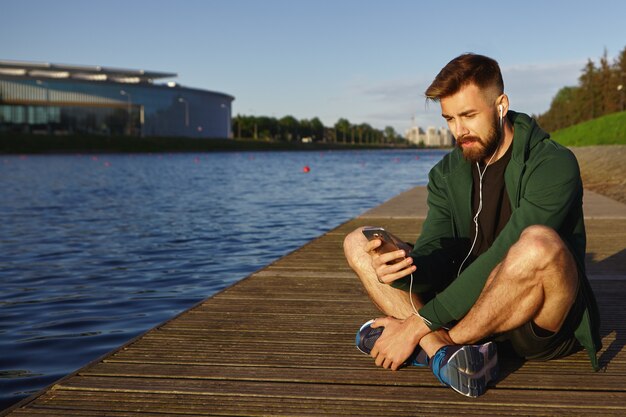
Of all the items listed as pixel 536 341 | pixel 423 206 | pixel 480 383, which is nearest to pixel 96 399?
pixel 480 383

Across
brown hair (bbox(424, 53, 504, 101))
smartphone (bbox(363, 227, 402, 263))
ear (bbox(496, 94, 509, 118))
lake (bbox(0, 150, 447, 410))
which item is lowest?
lake (bbox(0, 150, 447, 410))

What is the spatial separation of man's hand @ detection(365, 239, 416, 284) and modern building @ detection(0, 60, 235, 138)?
108 m

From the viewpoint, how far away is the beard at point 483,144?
10.5 feet

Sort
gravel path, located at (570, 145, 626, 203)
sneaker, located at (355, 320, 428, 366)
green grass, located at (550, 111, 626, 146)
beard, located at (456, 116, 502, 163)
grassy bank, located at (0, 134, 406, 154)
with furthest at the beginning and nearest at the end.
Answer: grassy bank, located at (0, 134, 406, 154) → green grass, located at (550, 111, 626, 146) → gravel path, located at (570, 145, 626, 203) → sneaker, located at (355, 320, 428, 366) → beard, located at (456, 116, 502, 163)

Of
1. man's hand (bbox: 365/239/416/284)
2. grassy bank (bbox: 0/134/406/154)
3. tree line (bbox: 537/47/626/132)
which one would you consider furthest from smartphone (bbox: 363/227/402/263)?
grassy bank (bbox: 0/134/406/154)

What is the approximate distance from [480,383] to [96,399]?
5.38 feet

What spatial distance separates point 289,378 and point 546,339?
3.87 ft

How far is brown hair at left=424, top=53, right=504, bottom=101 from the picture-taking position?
308 centimetres

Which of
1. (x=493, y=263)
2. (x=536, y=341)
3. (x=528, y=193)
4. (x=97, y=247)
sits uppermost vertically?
(x=528, y=193)

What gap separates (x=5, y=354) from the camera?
5367 mm

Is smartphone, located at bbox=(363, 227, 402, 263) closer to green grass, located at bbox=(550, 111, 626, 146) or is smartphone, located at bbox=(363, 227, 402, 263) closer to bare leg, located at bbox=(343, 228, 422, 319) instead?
bare leg, located at bbox=(343, 228, 422, 319)

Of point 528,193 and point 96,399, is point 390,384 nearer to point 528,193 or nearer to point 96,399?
point 528,193

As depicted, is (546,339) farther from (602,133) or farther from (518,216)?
(602,133)

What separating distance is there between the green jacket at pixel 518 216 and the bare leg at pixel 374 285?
5.4 inches
